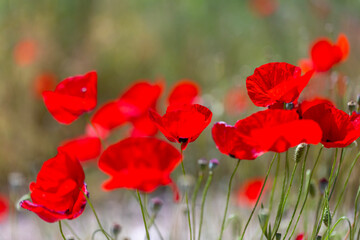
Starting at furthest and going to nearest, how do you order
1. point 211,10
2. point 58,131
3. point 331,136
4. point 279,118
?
point 211,10, point 58,131, point 331,136, point 279,118

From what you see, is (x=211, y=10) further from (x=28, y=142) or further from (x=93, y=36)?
(x=28, y=142)

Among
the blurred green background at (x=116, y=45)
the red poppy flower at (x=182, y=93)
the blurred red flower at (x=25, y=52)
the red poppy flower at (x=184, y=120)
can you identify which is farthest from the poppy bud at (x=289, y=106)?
the blurred red flower at (x=25, y=52)

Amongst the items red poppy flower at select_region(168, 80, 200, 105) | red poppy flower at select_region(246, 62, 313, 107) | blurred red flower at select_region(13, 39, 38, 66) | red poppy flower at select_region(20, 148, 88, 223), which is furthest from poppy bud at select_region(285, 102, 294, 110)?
blurred red flower at select_region(13, 39, 38, 66)

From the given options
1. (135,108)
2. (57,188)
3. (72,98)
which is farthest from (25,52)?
(57,188)

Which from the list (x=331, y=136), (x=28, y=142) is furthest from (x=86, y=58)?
(x=331, y=136)

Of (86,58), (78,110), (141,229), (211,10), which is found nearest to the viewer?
(78,110)

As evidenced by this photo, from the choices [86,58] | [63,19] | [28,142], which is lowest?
[28,142]

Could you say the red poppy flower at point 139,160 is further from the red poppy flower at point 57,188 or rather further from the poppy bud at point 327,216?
the poppy bud at point 327,216
